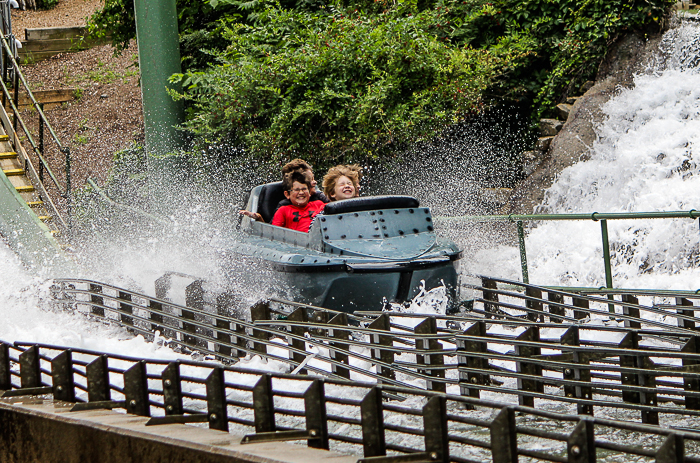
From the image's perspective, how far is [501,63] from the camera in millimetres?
11148

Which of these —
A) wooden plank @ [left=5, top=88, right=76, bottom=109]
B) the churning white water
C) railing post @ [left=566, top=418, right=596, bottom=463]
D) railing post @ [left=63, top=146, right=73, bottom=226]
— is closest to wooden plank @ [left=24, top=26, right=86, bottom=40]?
wooden plank @ [left=5, top=88, right=76, bottom=109]

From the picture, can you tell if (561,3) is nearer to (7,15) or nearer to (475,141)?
(475,141)

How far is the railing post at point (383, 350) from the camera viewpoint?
4.39 m

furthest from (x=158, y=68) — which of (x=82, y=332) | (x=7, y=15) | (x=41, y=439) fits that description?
(x=41, y=439)

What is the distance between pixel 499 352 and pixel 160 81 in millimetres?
7853

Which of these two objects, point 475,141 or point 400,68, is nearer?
point 400,68

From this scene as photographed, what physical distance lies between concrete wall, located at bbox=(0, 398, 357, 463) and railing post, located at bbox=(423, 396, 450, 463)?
0.34 m

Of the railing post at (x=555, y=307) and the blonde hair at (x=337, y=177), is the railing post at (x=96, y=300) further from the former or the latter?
the railing post at (x=555, y=307)

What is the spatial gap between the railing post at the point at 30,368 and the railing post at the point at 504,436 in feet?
9.32

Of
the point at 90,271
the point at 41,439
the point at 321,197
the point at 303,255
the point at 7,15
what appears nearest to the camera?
the point at 41,439

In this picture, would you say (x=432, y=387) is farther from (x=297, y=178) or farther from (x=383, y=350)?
(x=297, y=178)

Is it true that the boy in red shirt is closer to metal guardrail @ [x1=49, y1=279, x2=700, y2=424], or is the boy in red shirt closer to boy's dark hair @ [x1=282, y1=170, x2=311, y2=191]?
boy's dark hair @ [x1=282, y1=170, x2=311, y2=191]

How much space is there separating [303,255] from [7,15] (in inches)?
417

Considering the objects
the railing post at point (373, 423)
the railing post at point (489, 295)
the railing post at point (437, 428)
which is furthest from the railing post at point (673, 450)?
the railing post at point (489, 295)
